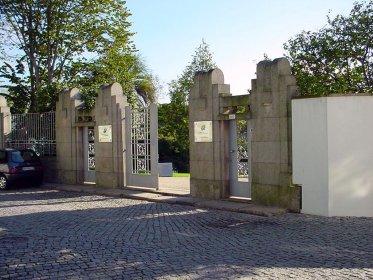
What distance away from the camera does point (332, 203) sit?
10180 millimetres

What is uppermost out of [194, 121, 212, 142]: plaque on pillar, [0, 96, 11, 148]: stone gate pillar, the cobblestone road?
[0, 96, 11, 148]: stone gate pillar

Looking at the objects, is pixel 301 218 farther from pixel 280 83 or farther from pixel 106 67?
pixel 106 67

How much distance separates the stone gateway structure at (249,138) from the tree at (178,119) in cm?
1744

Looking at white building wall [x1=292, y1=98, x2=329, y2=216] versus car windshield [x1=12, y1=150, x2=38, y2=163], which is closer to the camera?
white building wall [x1=292, y1=98, x2=329, y2=216]

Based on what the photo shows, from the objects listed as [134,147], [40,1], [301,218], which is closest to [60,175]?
[134,147]

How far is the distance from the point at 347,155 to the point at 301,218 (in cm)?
177

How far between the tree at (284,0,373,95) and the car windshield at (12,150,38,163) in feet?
34.4

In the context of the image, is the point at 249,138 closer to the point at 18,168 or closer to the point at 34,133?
the point at 18,168

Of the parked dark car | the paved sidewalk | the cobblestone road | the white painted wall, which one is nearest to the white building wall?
the white painted wall

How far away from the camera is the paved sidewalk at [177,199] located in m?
10.8

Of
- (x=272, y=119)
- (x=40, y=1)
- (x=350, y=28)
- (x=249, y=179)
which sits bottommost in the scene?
(x=249, y=179)

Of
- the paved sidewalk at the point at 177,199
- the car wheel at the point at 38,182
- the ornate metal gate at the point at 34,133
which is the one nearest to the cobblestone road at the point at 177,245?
the paved sidewalk at the point at 177,199

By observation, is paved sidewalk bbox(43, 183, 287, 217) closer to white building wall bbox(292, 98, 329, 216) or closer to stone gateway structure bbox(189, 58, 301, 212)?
stone gateway structure bbox(189, 58, 301, 212)

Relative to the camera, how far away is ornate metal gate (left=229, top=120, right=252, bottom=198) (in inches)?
485
